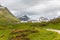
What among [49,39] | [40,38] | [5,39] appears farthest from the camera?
[5,39]

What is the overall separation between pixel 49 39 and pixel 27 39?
576 centimetres

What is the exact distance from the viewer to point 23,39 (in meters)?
43.7

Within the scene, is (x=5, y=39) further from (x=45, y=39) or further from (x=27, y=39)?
(x=45, y=39)

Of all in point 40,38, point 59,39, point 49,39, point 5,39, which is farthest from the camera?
point 5,39

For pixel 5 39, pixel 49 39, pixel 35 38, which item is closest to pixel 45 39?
pixel 49 39

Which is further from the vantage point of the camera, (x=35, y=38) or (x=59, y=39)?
(x=35, y=38)

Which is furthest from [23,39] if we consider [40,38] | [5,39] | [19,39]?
[5,39]

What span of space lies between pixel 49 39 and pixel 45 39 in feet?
3.51

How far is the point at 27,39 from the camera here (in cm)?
4412

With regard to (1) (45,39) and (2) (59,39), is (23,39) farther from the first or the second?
(2) (59,39)

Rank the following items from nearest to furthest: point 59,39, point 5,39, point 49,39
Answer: point 59,39 → point 49,39 → point 5,39

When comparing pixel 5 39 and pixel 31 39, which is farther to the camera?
pixel 5 39

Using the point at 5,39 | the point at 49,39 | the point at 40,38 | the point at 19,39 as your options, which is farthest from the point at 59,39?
the point at 5,39

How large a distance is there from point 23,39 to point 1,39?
8.76m
